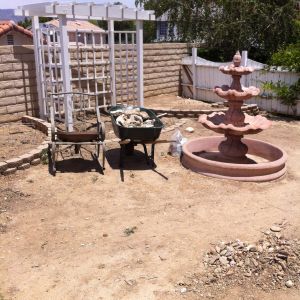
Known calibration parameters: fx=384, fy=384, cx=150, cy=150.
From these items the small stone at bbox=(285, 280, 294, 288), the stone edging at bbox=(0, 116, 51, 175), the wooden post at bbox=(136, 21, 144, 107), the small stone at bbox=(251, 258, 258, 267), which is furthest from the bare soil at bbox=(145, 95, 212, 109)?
the small stone at bbox=(285, 280, 294, 288)

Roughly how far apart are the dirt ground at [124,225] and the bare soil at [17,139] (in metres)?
0.73

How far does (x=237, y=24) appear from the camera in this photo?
43.2ft

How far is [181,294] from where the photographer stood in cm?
333

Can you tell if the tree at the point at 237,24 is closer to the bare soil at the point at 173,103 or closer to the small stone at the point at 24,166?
the bare soil at the point at 173,103

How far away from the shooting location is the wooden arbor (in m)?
7.62

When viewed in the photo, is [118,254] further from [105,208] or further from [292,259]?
[292,259]

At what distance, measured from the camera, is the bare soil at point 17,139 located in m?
6.71

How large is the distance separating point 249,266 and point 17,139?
535cm

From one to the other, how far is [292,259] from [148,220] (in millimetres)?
1729

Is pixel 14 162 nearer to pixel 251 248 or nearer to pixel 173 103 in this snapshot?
pixel 251 248

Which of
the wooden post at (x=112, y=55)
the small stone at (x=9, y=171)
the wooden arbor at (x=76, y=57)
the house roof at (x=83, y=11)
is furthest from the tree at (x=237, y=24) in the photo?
the small stone at (x=9, y=171)

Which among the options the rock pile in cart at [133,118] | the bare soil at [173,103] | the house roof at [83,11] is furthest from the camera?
the bare soil at [173,103]

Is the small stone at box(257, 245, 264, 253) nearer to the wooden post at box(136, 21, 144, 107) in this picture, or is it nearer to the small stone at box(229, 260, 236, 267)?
the small stone at box(229, 260, 236, 267)

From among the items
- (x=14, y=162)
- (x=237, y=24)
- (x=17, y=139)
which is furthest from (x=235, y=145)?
(x=237, y=24)
